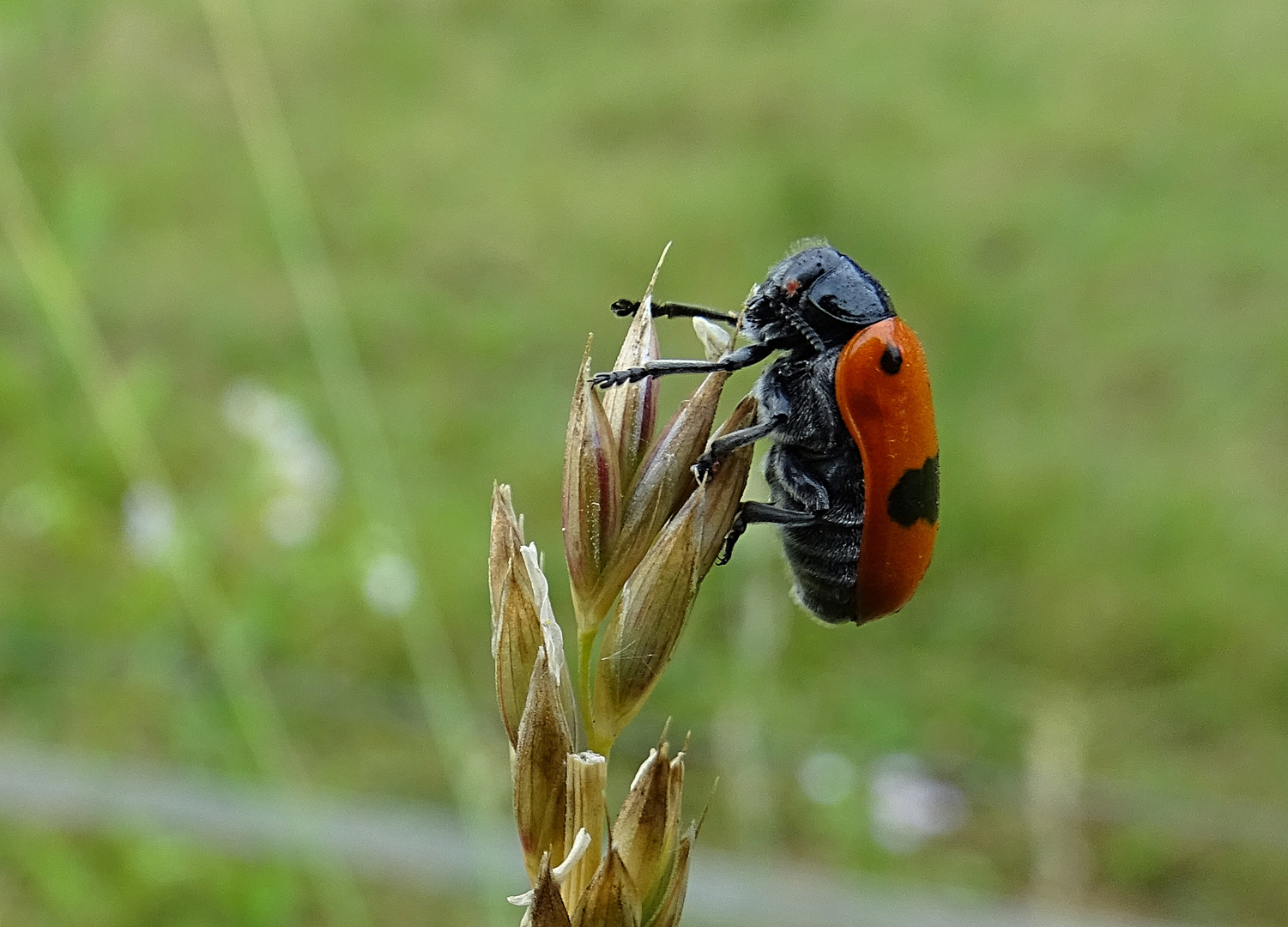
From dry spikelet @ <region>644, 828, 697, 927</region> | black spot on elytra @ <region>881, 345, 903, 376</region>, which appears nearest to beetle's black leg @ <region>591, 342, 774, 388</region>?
black spot on elytra @ <region>881, 345, 903, 376</region>

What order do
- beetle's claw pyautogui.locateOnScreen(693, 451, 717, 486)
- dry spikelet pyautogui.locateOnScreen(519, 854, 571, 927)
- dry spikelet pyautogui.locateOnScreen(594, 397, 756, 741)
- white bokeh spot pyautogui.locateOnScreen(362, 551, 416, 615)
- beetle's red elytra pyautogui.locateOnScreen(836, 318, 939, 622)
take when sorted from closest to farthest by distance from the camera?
dry spikelet pyautogui.locateOnScreen(519, 854, 571, 927), dry spikelet pyautogui.locateOnScreen(594, 397, 756, 741), beetle's claw pyautogui.locateOnScreen(693, 451, 717, 486), beetle's red elytra pyautogui.locateOnScreen(836, 318, 939, 622), white bokeh spot pyautogui.locateOnScreen(362, 551, 416, 615)

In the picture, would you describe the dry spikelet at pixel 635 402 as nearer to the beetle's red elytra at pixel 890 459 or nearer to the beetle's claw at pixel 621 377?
the beetle's claw at pixel 621 377

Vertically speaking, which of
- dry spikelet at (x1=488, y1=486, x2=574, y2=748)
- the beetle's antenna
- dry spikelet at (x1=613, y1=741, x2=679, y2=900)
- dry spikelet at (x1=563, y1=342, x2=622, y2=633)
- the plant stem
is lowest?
dry spikelet at (x1=613, y1=741, x2=679, y2=900)

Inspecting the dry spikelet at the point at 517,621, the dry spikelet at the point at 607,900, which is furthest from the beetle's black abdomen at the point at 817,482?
the dry spikelet at the point at 607,900

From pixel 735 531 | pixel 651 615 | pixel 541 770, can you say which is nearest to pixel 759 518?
pixel 735 531

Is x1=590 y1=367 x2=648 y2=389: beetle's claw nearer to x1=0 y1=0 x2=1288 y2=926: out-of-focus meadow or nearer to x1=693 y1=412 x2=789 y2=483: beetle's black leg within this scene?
x1=693 y1=412 x2=789 y2=483: beetle's black leg
